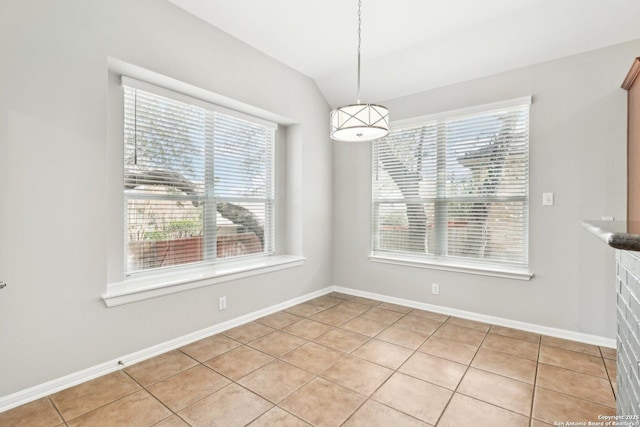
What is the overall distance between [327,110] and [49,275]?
11.5ft

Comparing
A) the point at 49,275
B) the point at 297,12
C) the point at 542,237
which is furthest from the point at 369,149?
the point at 49,275

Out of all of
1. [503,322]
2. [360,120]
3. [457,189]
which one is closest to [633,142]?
[457,189]

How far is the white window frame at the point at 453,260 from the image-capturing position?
319 centimetres

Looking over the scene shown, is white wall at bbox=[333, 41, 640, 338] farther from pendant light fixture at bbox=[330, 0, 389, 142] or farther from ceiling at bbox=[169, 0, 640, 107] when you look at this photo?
pendant light fixture at bbox=[330, 0, 389, 142]

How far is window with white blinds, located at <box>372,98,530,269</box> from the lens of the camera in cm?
→ 325

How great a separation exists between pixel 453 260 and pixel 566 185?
4.29ft

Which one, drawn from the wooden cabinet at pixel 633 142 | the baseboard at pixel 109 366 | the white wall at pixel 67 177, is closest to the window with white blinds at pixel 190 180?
the white wall at pixel 67 177

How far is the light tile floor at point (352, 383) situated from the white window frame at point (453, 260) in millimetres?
574

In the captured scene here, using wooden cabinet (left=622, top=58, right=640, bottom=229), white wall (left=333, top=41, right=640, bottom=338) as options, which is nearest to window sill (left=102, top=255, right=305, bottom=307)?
white wall (left=333, top=41, right=640, bottom=338)

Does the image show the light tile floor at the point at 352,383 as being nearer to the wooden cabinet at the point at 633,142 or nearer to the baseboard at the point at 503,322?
the baseboard at the point at 503,322

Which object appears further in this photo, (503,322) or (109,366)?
Answer: (503,322)

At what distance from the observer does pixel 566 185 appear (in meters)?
2.93

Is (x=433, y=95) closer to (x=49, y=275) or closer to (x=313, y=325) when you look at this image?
(x=313, y=325)

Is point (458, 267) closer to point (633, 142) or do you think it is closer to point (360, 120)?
point (633, 142)
